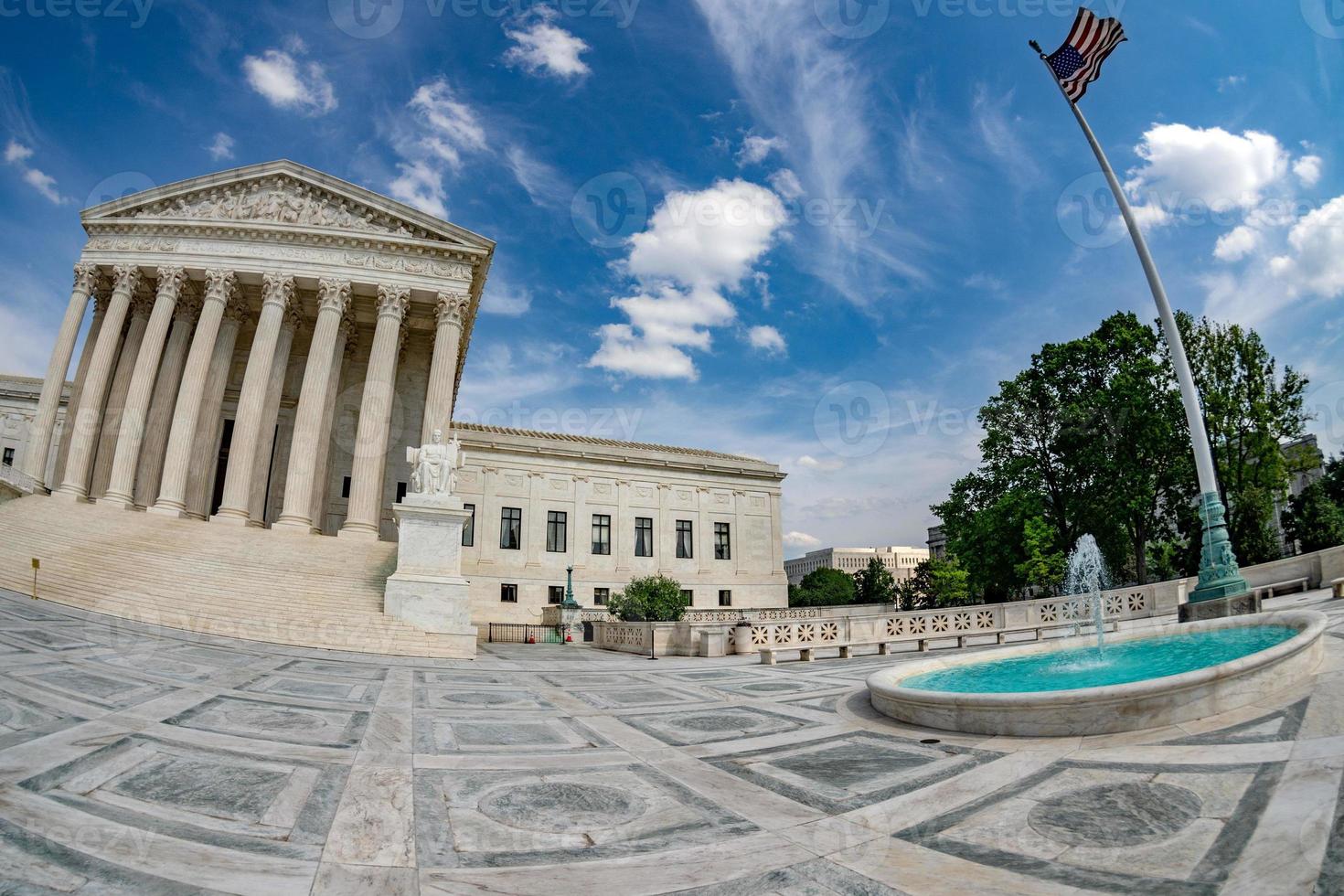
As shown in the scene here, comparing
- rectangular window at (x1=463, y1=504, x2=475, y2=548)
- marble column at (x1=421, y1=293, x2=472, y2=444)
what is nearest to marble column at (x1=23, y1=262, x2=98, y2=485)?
marble column at (x1=421, y1=293, x2=472, y2=444)

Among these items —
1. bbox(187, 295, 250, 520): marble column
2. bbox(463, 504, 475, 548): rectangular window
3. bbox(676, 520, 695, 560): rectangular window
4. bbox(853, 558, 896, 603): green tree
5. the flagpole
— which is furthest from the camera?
bbox(853, 558, 896, 603): green tree

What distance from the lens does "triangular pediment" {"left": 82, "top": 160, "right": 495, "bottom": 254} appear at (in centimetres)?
3169

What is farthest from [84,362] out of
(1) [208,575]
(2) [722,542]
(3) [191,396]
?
(2) [722,542]

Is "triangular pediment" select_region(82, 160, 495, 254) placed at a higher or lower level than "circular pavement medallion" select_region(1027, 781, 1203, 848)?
higher

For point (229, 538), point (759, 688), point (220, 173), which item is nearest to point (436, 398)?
point (229, 538)

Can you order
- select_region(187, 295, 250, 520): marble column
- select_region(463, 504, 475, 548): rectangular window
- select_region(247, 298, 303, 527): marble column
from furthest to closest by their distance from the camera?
select_region(463, 504, 475, 548): rectangular window → select_region(247, 298, 303, 527): marble column → select_region(187, 295, 250, 520): marble column

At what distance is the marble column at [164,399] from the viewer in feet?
98.0

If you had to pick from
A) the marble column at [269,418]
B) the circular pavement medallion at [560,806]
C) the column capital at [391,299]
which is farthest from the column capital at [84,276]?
the circular pavement medallion at [560,806]

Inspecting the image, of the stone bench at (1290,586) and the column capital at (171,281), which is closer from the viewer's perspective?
the stone bench at (1290,586)

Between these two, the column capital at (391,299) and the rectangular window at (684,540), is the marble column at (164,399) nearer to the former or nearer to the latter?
the column capital at (391,299)

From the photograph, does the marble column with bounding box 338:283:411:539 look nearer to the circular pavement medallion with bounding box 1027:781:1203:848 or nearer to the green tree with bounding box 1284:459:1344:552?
the circular pavement medallion with bounding box 1027:781:1203:848

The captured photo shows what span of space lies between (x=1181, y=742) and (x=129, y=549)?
2810 cm

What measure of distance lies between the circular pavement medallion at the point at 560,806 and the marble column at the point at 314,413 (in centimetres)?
2576

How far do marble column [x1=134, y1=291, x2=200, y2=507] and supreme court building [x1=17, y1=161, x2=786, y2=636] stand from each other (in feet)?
0.27
